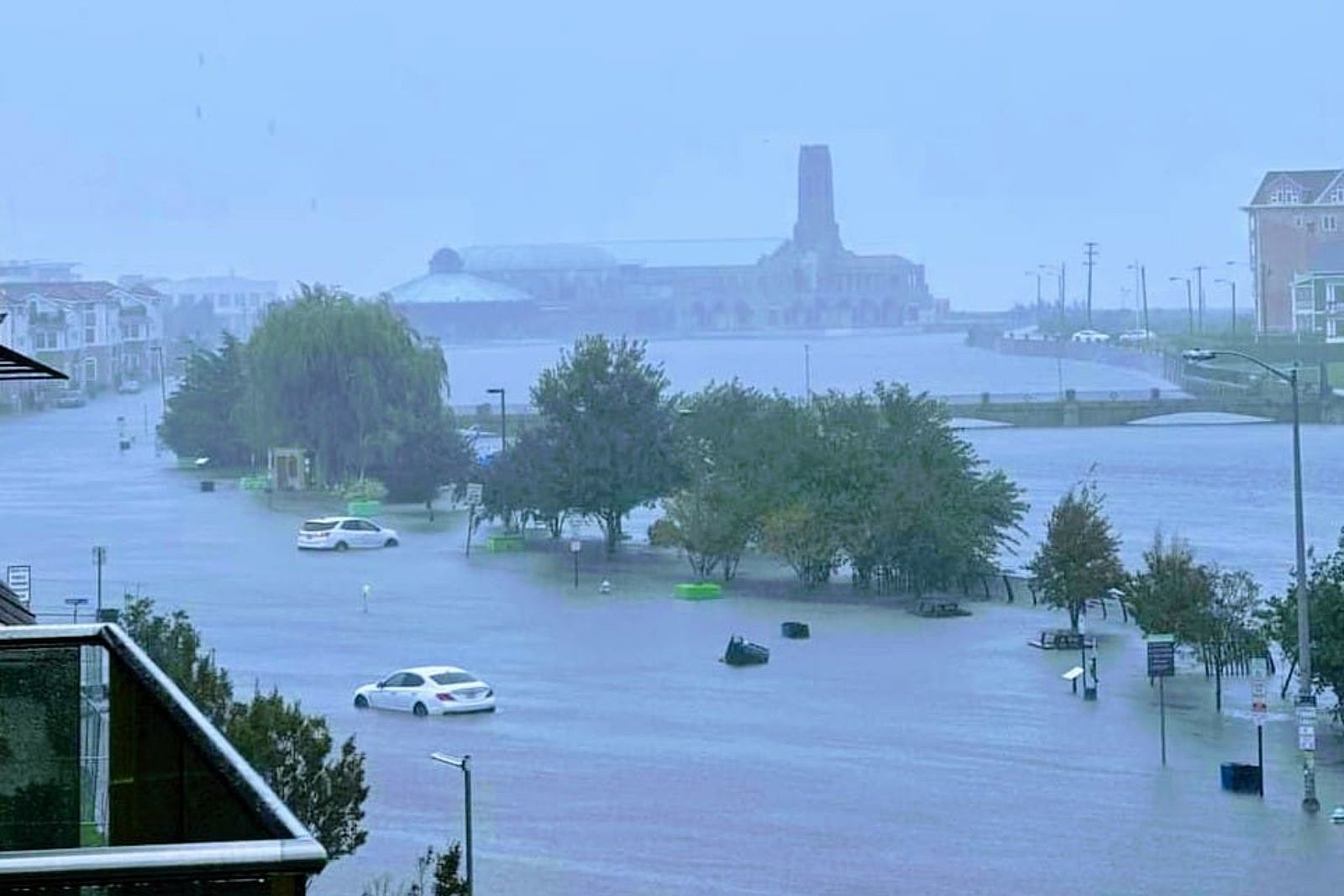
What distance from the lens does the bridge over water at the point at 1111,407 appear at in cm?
3775

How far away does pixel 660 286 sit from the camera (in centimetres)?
9531

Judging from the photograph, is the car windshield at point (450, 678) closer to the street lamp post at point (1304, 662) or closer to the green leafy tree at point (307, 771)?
the street lamp post at point (1304, 662)

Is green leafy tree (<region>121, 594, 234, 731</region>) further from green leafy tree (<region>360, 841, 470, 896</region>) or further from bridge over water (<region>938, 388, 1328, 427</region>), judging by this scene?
bridge over water (<region>938, 388, 1328, 427</region>)

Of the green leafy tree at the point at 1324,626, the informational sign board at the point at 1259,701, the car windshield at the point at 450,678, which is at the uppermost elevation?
the green leafy tree at the point at 1324,626

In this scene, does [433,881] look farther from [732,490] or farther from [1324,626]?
[732,490]

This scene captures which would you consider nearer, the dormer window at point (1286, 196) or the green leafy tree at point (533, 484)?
the green leafy tree at point (533, 484)

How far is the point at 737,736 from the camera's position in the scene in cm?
1033

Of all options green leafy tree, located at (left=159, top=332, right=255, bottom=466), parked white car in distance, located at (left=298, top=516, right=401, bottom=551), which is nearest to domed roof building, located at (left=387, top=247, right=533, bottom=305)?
green leafy tree, located at (left=159, top=332, right=255, bottom=466)

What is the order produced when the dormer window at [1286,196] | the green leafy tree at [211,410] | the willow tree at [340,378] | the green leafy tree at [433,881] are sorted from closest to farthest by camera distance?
the green leafy tree at [433,881]
the willow tree at [340,378]
the green leafy tree at [211,410]
the dormer window at [1286,196]

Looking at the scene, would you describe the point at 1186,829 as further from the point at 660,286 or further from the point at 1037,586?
the point at 660,286

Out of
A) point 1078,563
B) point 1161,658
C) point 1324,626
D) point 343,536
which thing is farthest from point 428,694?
point 343,536

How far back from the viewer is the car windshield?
11.1m

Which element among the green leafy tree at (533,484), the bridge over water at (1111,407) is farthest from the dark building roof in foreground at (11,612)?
the bridge over water at (1111,407)

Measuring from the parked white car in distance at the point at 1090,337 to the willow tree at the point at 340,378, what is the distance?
136 feet
